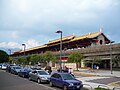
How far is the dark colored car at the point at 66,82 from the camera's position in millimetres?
19114

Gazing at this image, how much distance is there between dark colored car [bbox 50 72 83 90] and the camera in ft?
62.7

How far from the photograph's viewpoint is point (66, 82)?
1947cm

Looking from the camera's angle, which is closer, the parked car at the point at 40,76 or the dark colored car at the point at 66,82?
the dark colored car at the point at 66,82

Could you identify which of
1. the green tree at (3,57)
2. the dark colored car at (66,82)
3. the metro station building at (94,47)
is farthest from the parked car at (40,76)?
the green tree at (3,57)

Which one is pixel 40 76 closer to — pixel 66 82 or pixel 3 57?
pixel 66 82

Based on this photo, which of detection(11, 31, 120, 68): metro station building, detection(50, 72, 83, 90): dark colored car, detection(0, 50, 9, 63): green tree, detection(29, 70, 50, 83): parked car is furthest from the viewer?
detection(0, 50, 9, 63): green tree

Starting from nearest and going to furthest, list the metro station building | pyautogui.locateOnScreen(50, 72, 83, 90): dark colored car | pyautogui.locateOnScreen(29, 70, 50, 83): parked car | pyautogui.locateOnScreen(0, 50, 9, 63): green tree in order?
pyautogui.locateOnScreen(50, 72, 83, 90): dark colored car, pyautogui.locateOnScreen(29, 70, 50, 83): parked car, the metro station building, pyautogui.locateOnScreen(0, 50, 9, 63): green tree

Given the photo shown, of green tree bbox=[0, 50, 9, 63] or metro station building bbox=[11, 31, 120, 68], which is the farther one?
green tree bbox=[0, 50, 9, 63]

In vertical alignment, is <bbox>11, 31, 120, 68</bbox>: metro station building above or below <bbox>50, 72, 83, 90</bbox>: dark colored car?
above

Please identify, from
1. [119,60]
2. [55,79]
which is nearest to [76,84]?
[55,79]

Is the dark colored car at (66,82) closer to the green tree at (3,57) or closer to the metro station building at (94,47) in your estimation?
the metro station building at (94,47)

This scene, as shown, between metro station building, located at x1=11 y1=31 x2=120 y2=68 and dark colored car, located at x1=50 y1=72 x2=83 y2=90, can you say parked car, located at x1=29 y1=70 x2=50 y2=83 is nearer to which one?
dark colored car, located at x1=50 y1=72 x2=83 y2=90

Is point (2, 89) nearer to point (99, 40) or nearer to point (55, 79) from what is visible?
point (55, 79)

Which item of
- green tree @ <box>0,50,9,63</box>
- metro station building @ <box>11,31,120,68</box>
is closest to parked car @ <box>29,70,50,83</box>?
metro station building @ <box>11,31,120,68</box>
